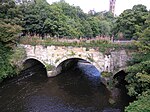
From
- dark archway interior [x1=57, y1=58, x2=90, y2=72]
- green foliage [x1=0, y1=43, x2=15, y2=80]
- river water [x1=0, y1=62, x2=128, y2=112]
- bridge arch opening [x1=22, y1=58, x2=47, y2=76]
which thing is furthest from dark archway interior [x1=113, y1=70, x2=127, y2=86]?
green foliage [x1=0, y1=43, x2=15, y2=80]

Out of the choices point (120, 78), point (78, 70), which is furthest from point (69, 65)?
point (120, 78)

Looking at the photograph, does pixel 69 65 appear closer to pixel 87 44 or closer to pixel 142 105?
pixel 87 44

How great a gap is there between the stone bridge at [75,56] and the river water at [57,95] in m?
2.25

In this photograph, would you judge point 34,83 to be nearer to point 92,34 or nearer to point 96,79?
point 96,79

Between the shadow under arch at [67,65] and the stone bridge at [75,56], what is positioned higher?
the stone bridge at [75,56]

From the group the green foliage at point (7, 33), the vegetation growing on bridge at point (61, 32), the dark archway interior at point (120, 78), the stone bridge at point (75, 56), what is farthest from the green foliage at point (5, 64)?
the dark archway interior at point (120, 78)

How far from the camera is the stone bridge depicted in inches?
906

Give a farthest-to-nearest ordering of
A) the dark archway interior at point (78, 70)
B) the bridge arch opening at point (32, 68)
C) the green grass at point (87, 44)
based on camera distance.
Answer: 1. the dark archway interior at point (78, 70)
2. the bridge arch opening at point (32, 68)
3. the green grass at point (87, 44)

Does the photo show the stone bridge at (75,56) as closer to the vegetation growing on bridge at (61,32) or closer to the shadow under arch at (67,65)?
the shadow under arch at (67,65)

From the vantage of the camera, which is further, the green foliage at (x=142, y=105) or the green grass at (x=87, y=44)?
the green grass at (x=87, y=44)

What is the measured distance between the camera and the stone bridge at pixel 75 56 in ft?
75.5

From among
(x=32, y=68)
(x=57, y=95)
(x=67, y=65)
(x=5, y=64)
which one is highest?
(x=5, y=64)

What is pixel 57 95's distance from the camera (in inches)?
840

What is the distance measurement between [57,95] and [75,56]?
19.0 feet
